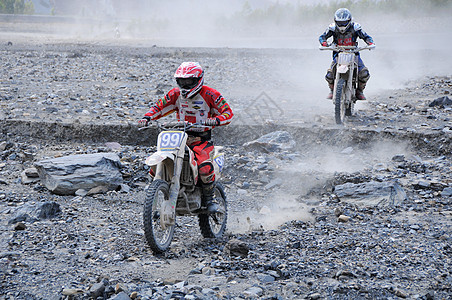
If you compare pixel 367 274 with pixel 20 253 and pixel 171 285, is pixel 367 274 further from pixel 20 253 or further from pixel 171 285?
pixel 20 253

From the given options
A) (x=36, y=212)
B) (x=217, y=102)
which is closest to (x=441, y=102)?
(x=217, y=102)

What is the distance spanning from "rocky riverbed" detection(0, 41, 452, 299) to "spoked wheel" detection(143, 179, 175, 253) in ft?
0.45

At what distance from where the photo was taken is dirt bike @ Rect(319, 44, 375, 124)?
9750 millimetres

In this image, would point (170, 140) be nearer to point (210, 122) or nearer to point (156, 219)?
point (210, 122)

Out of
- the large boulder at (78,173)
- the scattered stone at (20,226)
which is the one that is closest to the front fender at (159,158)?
the scattered stone at (20,226)

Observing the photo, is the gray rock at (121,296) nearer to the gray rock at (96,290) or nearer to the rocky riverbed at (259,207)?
the rocky riverbed at (259,207)

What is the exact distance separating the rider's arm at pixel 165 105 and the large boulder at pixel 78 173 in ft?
5.50

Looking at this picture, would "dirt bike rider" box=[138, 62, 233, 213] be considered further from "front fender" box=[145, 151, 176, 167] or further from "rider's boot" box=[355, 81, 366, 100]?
"rider's boot" box=[355, 81, 366, 100]

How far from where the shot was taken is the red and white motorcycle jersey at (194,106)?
5453 millimetres

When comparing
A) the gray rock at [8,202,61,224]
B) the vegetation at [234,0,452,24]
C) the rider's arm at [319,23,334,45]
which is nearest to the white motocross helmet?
the rider's arm at [319,23,334,45]

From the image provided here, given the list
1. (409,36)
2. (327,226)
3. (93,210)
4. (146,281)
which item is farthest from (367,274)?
(409,36)

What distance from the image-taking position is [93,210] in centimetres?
607

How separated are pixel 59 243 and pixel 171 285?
1460mm

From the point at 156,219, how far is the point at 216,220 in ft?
3.05
